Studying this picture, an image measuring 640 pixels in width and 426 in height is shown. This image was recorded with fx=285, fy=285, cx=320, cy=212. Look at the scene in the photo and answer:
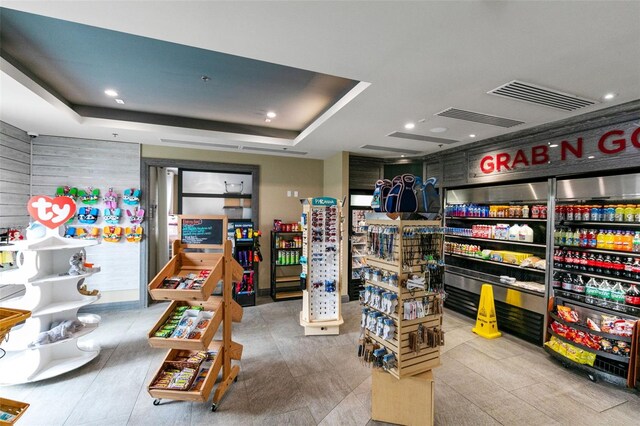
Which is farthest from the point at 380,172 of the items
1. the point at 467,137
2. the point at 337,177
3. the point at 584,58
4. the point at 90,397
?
the point at 90,397

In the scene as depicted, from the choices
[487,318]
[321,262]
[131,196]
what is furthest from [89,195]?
[487,318]

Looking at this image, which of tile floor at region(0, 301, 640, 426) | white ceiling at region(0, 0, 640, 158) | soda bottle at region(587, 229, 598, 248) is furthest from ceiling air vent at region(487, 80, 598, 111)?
tile floor at region(0, 301, 640, 426)

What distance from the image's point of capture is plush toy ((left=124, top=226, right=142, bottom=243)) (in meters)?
4.81

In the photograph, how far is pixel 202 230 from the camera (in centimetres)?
266

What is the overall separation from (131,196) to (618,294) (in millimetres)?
6667

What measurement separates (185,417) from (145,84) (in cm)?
341

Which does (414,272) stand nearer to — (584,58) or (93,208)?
(584,58)

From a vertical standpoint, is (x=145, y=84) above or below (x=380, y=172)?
A: above

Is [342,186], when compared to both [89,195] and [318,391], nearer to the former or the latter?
[318,391]

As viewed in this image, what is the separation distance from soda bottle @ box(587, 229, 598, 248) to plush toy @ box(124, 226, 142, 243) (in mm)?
6332

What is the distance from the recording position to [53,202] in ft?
9.51

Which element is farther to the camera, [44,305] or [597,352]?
[44,305]

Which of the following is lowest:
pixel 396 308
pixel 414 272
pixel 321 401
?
pixel 321 401

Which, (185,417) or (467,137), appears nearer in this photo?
(185,417)
